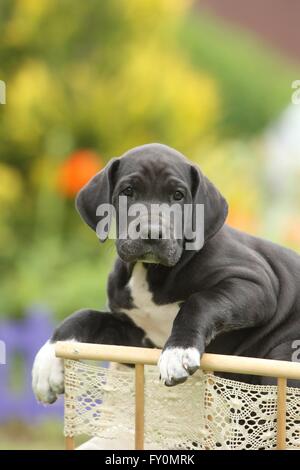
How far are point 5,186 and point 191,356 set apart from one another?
13.4ft

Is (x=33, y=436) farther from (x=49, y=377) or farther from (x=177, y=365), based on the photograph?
(x=177, y=365)

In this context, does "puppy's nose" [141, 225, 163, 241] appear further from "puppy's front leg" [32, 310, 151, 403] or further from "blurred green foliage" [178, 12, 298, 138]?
"blurred green foliage" [178, 12, 298, 138]

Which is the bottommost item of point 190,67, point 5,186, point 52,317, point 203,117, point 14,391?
point 14,391

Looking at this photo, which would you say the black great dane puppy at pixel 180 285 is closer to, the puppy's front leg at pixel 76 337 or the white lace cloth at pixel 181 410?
the puppy's front leg at pixel 76 337

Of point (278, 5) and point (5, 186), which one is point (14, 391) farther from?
point (278, 5)

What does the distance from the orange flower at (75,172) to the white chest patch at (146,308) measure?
3.38 m

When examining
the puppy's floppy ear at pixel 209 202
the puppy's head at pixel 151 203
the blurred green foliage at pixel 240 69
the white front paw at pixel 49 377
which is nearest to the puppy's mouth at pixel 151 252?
the puppy's head at pixel 151 203

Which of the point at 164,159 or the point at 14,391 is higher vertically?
the point at 164,159

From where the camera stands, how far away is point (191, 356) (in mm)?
2352

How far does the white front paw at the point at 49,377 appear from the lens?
106 inches

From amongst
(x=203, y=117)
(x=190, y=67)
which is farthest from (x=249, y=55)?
(x=203, y=117)

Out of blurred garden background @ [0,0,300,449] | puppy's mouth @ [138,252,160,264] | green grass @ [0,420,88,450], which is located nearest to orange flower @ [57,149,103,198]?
blurred garden background @ [0,0,300,449]

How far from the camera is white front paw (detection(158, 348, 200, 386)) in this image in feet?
7.66

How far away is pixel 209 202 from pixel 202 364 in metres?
0.55
